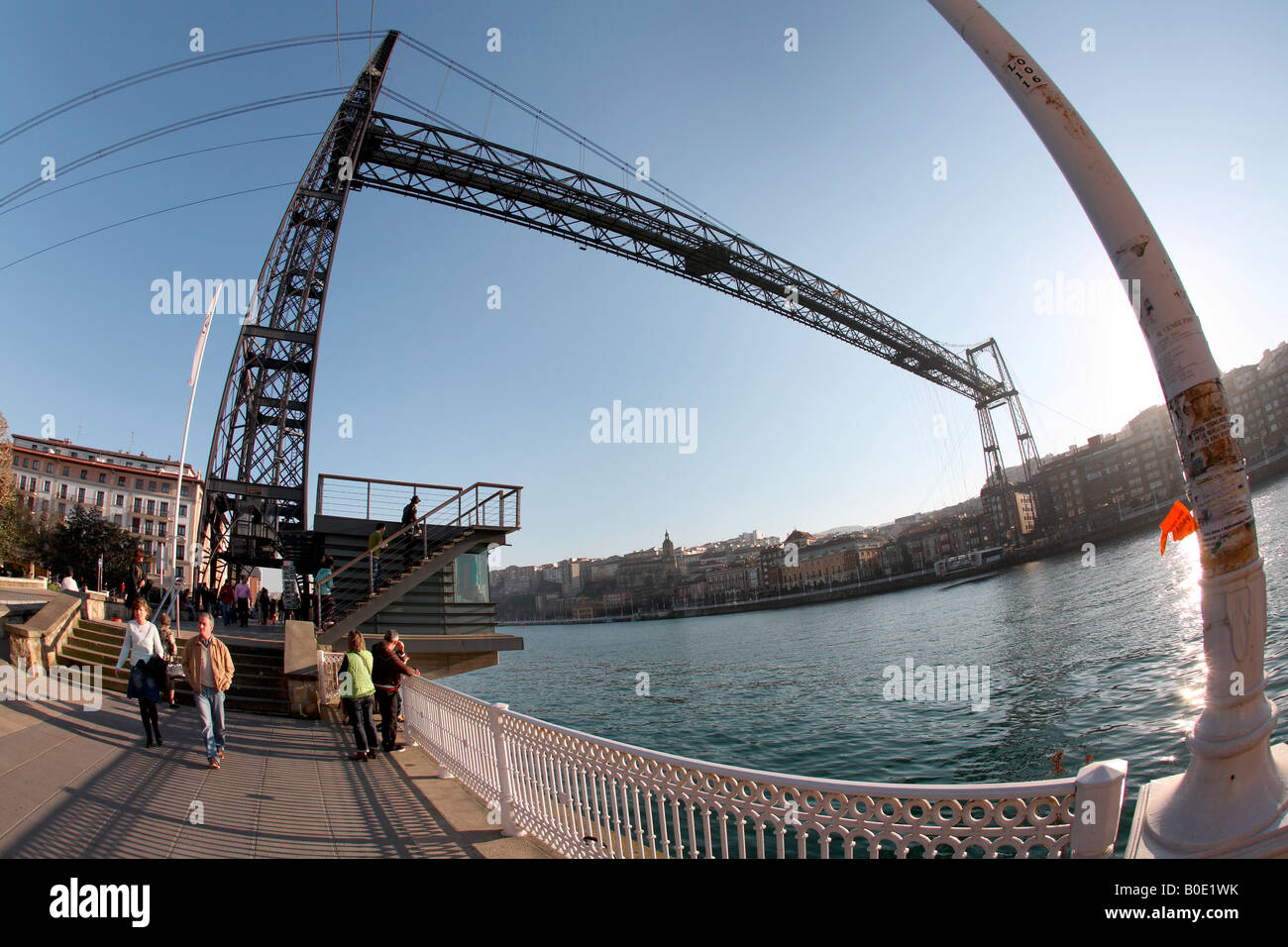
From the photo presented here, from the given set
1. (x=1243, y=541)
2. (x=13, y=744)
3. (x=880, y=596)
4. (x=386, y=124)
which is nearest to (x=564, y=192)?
(x=386, y=124)

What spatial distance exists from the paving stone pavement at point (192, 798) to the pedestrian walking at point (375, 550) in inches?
180

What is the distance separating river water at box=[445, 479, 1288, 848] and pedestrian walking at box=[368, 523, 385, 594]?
7.06 meters

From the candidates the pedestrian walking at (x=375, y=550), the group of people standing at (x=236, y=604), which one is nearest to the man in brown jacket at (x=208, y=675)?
the pedestrian walking at (x=375, y=550)

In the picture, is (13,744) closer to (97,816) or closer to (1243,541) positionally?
(97,816)

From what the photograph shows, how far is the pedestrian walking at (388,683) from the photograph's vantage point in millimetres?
7375

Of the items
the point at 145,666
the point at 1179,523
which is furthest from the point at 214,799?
the point at 1179,523

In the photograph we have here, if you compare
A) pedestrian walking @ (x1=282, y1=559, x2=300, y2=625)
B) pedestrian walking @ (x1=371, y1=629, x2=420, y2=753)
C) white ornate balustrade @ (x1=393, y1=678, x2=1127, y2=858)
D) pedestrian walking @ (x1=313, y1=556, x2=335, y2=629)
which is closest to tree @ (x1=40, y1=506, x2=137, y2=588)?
pedestrian walking @ (x1=282, y1=559, x2=300, y2=625)

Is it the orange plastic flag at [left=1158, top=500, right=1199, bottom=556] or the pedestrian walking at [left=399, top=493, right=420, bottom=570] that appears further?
the pedestrian walking at [left=399, top=493, right=420, bottom=570]

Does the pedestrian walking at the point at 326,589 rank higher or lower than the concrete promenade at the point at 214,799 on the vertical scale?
higher

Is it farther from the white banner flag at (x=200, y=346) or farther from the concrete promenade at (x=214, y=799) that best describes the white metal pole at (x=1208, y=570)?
the white banner flag at (x=200, y=346)

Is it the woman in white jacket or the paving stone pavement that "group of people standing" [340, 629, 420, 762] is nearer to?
the paving stone pavement

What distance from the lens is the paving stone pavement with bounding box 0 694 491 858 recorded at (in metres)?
4.11
